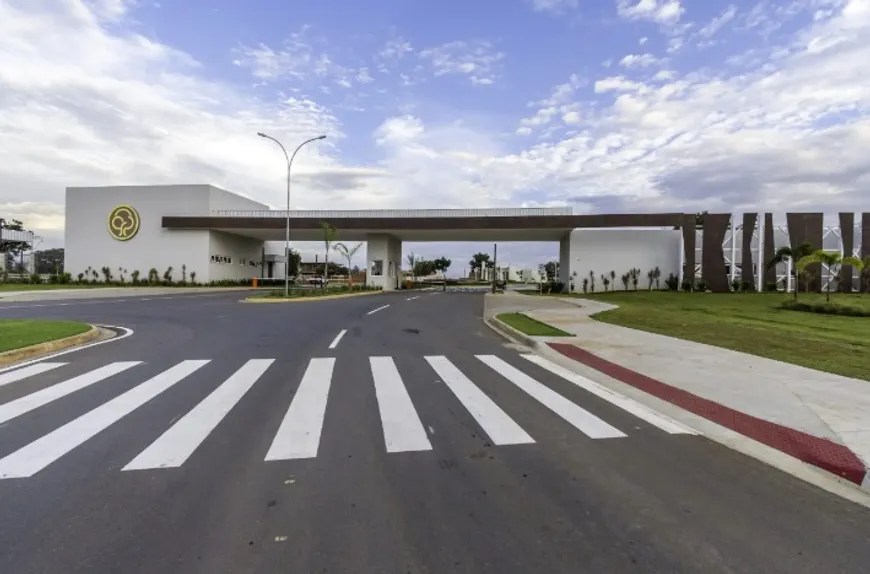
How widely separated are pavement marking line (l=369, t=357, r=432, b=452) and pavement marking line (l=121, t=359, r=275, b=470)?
1.94 meters

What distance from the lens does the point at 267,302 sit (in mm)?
27328

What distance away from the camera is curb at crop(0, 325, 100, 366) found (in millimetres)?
9610

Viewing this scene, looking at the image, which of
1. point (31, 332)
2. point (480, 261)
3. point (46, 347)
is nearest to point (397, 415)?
point (46, 347)

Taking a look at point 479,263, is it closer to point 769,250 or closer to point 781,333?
point 769,250

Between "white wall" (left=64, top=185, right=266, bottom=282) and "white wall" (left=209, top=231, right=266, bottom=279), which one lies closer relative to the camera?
"white wall" (left=64, top=185, right=266, bottom=282)

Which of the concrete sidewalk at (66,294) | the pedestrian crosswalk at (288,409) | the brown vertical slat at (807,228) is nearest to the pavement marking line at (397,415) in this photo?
the pedestrian crosswalk at (288,409)

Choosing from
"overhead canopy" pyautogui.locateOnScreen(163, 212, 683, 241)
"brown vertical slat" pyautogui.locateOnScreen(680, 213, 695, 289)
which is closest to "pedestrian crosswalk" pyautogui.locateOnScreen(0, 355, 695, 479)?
"overhead canopy" pyautogui.locateOnScreen(163, 212, 683, 241)

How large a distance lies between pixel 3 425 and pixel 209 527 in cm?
405

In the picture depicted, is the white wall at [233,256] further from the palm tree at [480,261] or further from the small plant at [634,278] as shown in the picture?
the palm tree at [480,261]

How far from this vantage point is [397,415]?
6184mm

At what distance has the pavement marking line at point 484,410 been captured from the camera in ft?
17.9

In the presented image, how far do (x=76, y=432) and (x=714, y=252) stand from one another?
4425cm

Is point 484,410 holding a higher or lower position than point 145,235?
lower

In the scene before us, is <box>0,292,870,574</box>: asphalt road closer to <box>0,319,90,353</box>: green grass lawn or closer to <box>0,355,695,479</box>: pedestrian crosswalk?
<box>0,355,695,479</box>: pedestrian crosswalk
